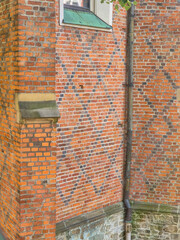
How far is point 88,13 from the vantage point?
23.1ft

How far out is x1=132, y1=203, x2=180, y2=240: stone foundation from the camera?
297 inches

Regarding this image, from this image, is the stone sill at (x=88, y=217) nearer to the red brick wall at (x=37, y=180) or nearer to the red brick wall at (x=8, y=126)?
the red brick wall at (x=8, y=126)

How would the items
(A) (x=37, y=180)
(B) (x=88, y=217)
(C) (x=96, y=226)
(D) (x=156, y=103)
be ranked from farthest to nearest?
(D) (x=156, y=103) < (C) (x=96, y=226) < (B) (x=88, y=217) < (A) (x=37, y=180)

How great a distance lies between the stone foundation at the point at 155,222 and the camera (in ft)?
24.8

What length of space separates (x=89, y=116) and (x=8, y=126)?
88.1 inches

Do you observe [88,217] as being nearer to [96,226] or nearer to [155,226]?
[96,226]

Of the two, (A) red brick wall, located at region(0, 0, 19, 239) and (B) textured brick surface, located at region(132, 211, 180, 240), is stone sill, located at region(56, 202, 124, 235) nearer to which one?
(B) textured brick surface, located at region(132, 211, 180, 240)

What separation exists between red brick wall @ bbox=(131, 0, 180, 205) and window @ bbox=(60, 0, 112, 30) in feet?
2.59

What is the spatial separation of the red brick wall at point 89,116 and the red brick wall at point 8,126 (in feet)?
4.61

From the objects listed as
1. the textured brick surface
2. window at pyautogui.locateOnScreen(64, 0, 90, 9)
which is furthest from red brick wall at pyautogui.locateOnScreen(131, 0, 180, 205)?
window at pyautogui.locateOnScreen(64, 0, 90, 9)

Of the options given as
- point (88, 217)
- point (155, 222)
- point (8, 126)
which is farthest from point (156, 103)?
point (8, 126)

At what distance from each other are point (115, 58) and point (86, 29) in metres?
0.98

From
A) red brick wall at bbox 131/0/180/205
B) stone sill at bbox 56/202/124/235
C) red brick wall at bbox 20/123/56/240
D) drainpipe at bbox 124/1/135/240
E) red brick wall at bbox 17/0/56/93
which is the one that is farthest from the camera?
drainpipe at bbox 124/1/135/240

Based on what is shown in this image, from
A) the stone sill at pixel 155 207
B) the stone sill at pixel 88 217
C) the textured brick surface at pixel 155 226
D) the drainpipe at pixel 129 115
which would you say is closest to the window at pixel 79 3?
the drainpipe at pixel 129 115
